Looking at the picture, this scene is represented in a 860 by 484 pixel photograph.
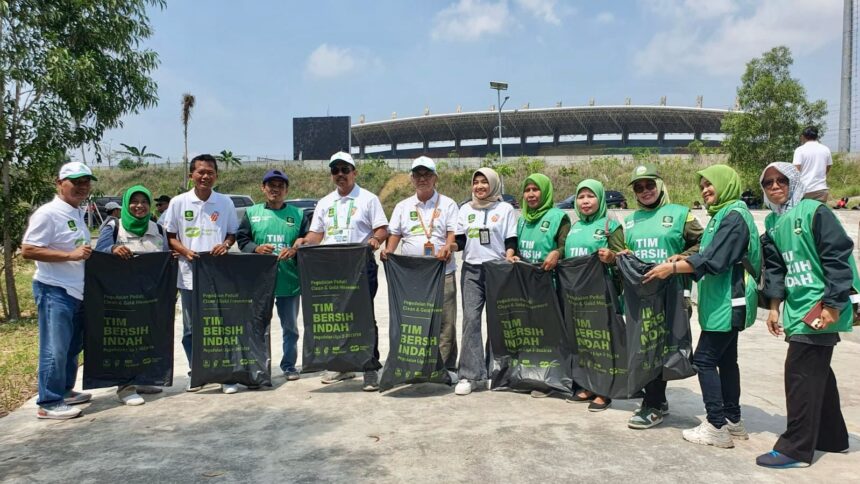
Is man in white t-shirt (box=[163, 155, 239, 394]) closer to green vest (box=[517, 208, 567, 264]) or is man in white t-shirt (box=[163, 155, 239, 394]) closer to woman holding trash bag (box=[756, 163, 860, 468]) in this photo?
green vest (box=[517, 208, 567, 264])

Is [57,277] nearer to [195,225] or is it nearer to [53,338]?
[53,338]

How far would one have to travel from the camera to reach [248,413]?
453 centimetres

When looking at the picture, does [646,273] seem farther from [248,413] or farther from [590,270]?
[248,413]

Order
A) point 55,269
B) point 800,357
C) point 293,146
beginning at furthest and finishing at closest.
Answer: point 293,146 < point 55,269 < point 800,357

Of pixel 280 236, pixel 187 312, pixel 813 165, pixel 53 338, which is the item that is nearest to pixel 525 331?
pixel 280 236

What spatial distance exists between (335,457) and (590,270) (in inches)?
86.1

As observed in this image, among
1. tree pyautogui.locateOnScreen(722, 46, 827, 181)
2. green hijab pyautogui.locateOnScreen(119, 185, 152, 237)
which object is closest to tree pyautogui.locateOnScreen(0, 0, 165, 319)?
green hijab pyautogui.locateOnScreen(119, 185, 152, 237)

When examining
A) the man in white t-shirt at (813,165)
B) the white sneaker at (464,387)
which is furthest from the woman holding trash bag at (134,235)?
the man in white t-shirt at (813,165)

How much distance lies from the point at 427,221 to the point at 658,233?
187 centimetres

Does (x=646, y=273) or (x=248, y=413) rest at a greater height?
(x=646, y=273)

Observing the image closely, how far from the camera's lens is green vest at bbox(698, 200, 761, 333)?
3723 millimetres

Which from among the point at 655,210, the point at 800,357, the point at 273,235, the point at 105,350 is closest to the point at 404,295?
the point at 273,235

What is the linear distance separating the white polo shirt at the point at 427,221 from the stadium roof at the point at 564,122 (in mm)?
64257

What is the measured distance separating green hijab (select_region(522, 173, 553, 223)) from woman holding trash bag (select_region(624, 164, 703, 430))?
750 mm
